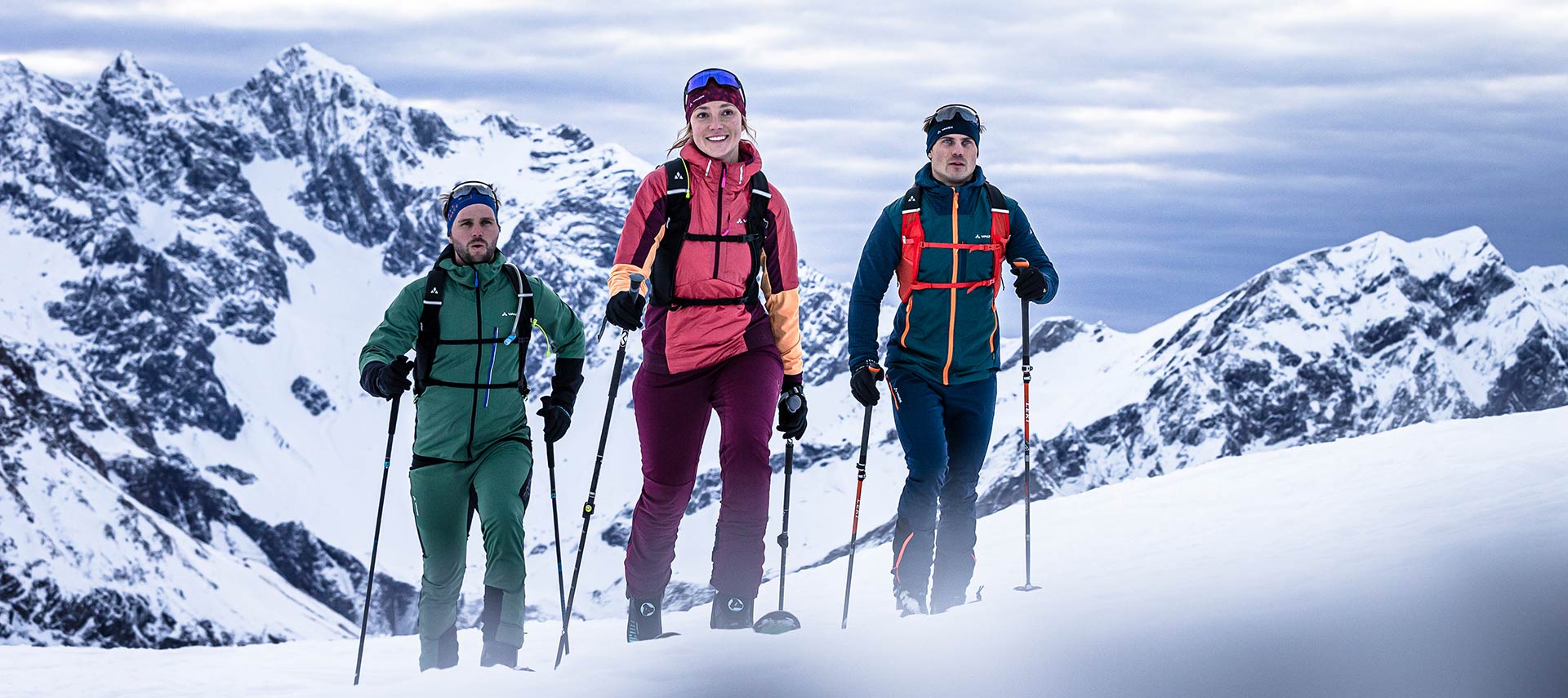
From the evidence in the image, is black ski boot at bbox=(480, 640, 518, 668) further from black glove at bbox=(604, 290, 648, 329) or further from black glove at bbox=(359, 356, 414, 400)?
black glove at bbox=(604, 290, 648, 329)

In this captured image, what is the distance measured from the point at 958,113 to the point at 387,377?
4058 mm

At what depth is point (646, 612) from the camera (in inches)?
345

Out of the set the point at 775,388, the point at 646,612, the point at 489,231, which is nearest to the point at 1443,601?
the point at 775,388

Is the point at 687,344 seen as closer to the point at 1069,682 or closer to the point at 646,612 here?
the point at 646,612

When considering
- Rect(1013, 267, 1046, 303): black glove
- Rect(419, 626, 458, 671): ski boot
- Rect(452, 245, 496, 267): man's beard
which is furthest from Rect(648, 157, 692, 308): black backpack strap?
Rect(419, 626, 458, 671): ski boot

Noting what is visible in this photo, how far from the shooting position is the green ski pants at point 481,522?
858cm

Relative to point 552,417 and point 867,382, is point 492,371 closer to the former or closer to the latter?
point 552,417

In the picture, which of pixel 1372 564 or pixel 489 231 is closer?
pixel 1372 564

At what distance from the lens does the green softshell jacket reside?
869 centimetres

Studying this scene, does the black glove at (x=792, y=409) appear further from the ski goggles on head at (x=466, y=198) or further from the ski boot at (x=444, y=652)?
the ski boot at (x=444, y=652)

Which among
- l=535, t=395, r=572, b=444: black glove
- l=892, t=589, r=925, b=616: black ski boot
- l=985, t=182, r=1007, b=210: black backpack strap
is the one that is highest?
l=985, t=182, r=1007, b=210: black backpack strap

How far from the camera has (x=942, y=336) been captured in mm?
8805

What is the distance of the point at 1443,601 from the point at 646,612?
186 inches

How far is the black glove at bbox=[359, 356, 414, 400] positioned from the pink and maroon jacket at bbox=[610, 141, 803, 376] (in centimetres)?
151
